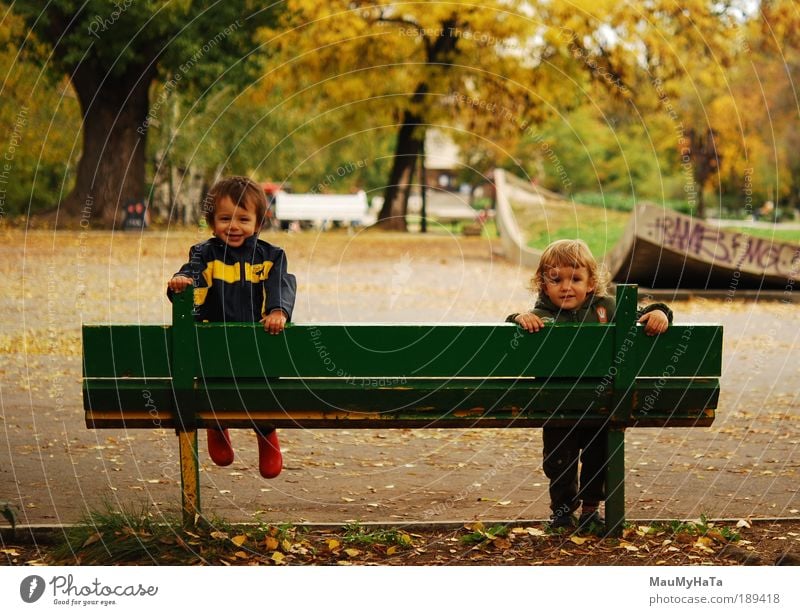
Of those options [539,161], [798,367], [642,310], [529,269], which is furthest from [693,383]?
[539,161]

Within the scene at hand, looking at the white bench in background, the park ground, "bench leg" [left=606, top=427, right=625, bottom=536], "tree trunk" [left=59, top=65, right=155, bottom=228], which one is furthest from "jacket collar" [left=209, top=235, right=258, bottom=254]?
the white bench in background

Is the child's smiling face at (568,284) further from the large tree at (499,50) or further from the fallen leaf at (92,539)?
the large tree at (499,50)

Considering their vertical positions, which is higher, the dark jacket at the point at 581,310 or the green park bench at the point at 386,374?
the dark jacket at the point at 581,310

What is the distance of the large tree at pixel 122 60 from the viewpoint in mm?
24891

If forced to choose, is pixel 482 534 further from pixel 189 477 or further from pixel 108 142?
pixel 108 142

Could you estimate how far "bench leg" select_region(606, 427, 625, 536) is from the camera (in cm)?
468

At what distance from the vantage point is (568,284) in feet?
16.1

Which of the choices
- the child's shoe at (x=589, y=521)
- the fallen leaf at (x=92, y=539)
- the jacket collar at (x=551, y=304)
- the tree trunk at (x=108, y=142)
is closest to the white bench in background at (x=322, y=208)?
the tree trunk at (x=108, y=142)

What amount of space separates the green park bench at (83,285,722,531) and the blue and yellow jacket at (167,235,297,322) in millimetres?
576

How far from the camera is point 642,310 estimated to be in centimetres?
463

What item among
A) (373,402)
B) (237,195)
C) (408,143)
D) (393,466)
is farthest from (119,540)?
(408,143)

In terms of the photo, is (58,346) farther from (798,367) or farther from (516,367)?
(516,367)

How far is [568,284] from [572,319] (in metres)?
0.17

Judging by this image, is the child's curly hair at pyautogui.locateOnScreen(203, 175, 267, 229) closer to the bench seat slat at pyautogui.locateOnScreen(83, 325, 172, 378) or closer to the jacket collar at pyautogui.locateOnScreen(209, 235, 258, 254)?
the jacket collar at pyautogui.locateOnScreen(209, 235, 258, 254)
